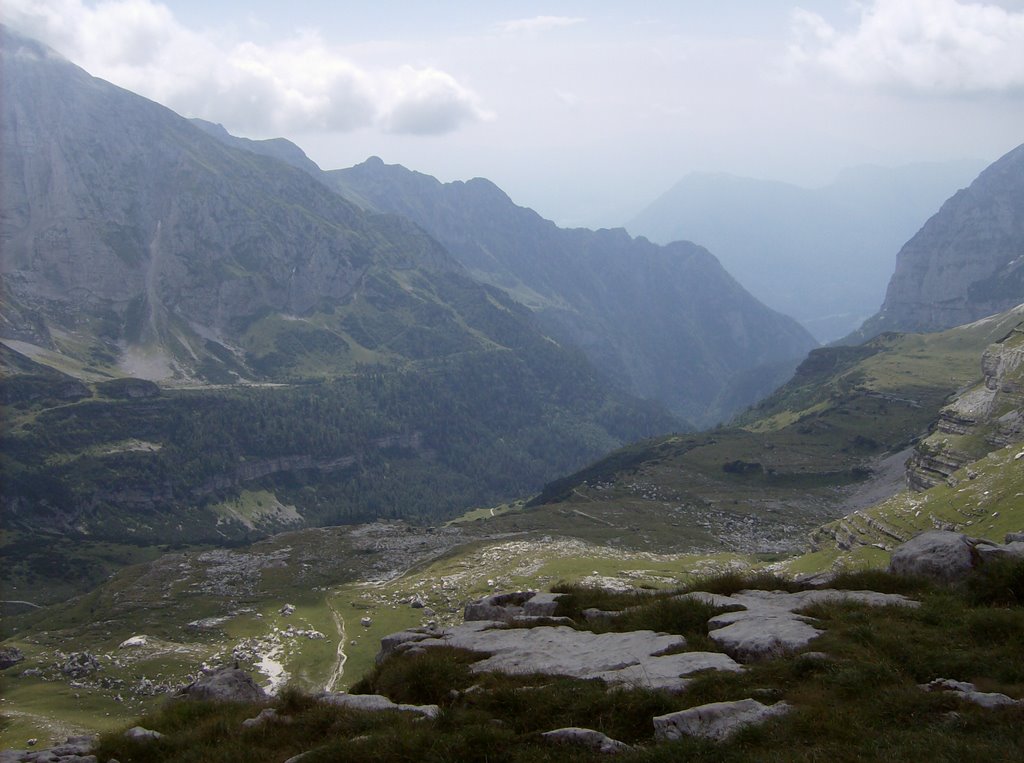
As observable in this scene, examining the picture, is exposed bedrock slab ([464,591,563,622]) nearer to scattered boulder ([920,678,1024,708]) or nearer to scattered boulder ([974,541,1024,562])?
scattered boulder ([920,678,1024,708])

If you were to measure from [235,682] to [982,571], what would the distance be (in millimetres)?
23436

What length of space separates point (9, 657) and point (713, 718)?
87198 millimetres

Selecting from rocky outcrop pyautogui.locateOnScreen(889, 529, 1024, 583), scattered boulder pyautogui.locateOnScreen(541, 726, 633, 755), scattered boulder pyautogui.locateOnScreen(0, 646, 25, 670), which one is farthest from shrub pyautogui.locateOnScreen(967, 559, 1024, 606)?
scattered boulder pyautogui.locateOnScreen(0, 646, 25, 670)

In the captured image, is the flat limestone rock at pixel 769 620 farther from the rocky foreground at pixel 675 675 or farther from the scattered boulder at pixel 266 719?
the scattered boulder at pixel 266 719

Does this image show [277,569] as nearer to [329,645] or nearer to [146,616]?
[146,616]

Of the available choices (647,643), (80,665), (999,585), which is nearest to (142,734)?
(647,643)

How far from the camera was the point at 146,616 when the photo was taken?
326 feet

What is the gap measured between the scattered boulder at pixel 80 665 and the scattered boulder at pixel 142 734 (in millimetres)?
64109

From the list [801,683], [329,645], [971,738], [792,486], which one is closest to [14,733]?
[329,645]

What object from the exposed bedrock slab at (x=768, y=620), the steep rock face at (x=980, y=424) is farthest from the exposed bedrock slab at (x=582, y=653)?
the steep rock face at (x=980, y=424)

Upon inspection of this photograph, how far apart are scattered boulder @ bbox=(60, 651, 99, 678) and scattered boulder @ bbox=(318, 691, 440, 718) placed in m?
66.6

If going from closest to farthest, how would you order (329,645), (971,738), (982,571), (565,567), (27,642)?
(971,738) → (982,571) → (329,645) → (27,642) → (565,567)

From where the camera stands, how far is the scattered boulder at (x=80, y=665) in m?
73.6

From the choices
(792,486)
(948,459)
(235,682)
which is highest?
(235,682)
